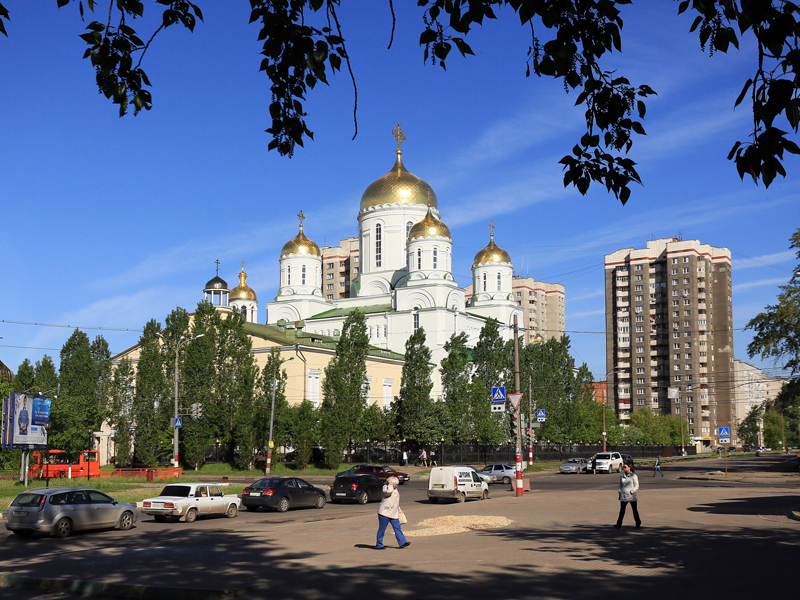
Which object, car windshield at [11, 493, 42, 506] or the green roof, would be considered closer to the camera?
car windshield at [11, 493, 42, 506]

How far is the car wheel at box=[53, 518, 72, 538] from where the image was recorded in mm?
18562

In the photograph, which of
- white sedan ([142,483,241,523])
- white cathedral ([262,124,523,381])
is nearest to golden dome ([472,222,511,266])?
white cathedral ([262,124,523,381])

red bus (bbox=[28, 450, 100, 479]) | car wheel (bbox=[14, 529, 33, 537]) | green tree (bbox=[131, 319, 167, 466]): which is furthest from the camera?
green tree (bbox=[131, 319, 167, 466])

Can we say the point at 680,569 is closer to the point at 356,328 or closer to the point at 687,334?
the point at 356,328

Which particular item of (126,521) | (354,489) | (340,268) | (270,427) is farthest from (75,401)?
(340,268)

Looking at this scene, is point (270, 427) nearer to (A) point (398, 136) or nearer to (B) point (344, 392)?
(B) point (344, 392)

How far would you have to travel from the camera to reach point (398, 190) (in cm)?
8331

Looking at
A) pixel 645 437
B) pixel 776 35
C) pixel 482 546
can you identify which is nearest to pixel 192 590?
pixel 482 546

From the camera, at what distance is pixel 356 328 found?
5706 centimetres

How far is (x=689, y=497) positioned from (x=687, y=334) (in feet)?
343

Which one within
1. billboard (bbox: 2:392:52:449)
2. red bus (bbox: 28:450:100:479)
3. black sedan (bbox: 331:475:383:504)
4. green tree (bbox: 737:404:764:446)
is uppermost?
billboard (bbox: 2:392:52:449)

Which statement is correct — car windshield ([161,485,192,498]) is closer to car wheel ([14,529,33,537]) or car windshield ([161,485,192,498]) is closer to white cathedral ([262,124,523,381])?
car wheel ([14,529,33,537])

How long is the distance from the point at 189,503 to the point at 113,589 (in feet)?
40.5

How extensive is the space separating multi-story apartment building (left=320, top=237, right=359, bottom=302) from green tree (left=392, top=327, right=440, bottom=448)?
9887 cm
